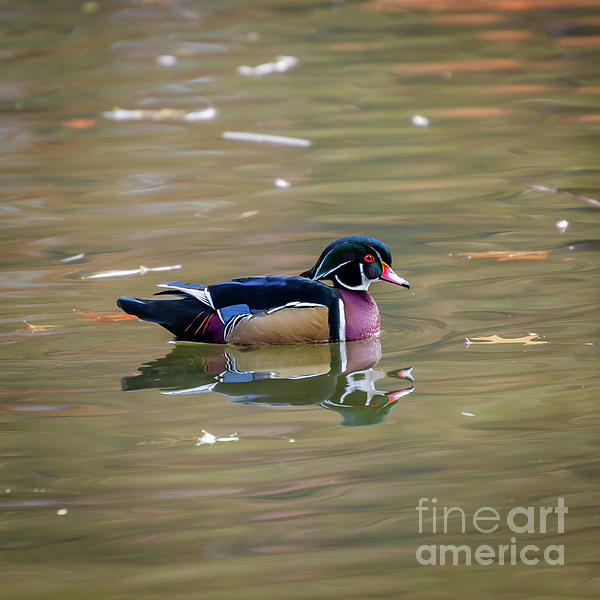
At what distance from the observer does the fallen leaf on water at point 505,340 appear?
22.5 feet

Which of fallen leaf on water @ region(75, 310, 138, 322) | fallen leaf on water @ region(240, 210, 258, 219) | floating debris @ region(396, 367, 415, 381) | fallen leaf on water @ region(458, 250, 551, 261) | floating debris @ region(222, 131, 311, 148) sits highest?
fallen leaf on water @ region(75, 310, 138, 322)

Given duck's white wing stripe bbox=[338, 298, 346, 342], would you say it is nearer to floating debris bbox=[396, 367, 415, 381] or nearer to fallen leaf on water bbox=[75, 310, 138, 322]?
floating debris bbox=[396, 367, 415, 381]

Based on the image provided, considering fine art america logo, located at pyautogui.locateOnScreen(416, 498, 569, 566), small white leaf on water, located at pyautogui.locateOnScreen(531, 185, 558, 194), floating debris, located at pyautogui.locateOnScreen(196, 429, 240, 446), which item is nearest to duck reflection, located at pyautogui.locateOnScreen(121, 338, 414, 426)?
floating debris, located at pyautogui.locateOnScreen(196, 429, 240, 446)

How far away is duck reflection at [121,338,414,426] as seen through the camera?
616 cm

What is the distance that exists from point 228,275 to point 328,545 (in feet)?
12.6

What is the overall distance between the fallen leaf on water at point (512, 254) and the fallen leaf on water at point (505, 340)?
58.9 inches

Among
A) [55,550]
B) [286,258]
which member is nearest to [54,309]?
[286,258]

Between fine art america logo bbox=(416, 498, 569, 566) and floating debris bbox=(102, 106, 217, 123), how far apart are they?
8881 millimetres

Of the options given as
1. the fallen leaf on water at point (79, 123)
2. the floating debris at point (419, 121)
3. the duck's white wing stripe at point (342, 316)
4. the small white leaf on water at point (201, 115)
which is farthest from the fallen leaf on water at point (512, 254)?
the fallen leaf on water at point (79, 123)

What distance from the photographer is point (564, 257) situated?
832cm

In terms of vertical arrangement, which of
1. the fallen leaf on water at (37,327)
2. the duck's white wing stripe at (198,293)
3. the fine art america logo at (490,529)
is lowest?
the fallen leaf on water at (37,327)

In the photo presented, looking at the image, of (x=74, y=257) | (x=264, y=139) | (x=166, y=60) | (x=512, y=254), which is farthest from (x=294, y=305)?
(x=166, y=60)

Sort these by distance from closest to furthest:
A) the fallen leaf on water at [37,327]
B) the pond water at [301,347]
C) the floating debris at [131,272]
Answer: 1. the pond water at [301,347]
2. the fallen leaf on water at [37,327]
3. the floating debris at [131,272]

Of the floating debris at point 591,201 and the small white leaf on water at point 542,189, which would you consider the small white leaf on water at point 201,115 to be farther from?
the floating debris at point 591,201
